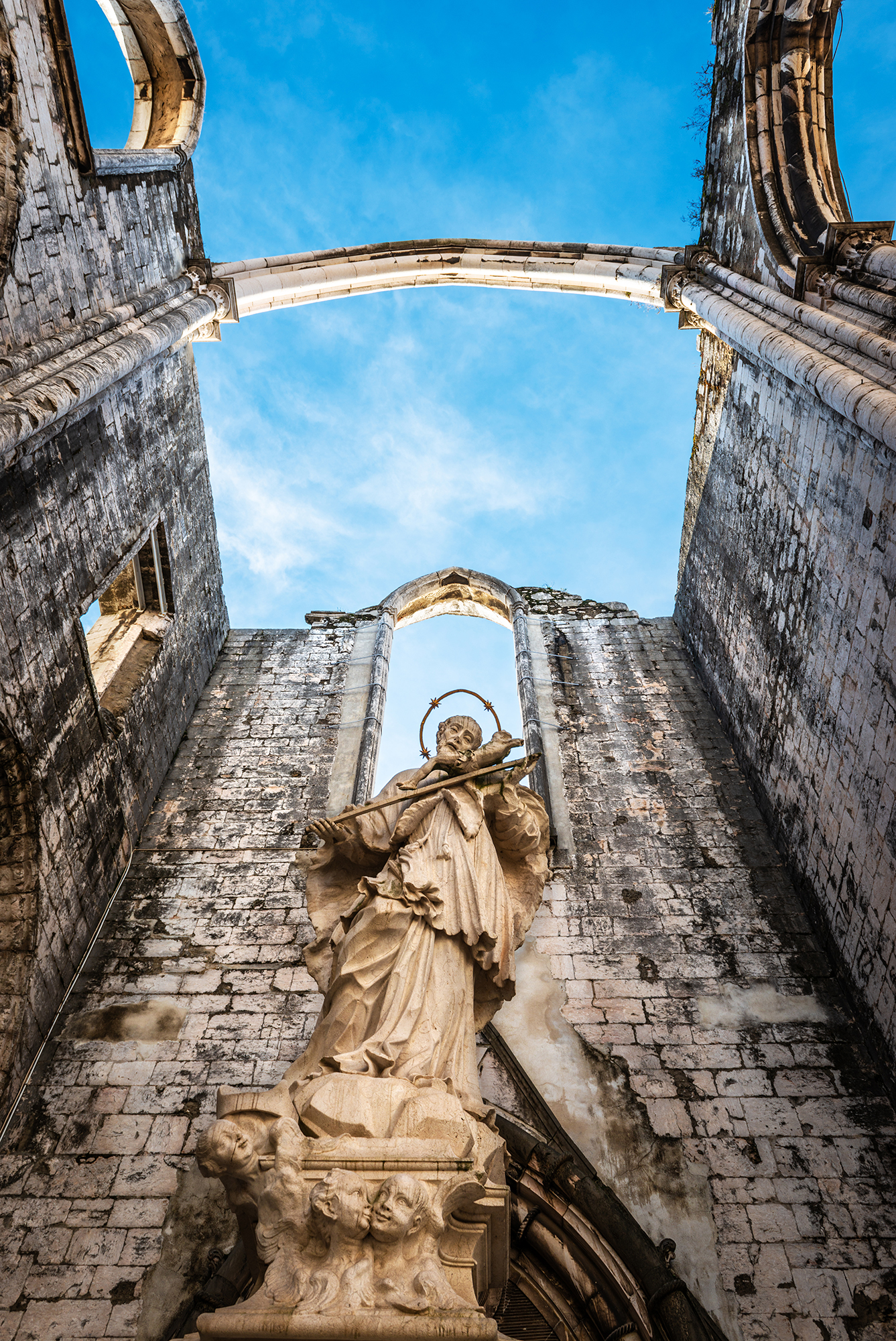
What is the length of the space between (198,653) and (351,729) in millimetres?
1981

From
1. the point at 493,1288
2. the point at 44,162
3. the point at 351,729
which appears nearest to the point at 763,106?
the point at 44,162

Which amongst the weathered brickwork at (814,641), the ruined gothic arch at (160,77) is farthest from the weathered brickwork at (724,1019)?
the ruined gothic arch at (160,77)

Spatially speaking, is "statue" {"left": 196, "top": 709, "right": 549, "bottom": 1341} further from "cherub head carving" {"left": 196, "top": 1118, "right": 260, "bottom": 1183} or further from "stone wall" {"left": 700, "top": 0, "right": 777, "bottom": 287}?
"stone wall" {"left": 700, "top": 0, "right": 777, "bottom": 287}

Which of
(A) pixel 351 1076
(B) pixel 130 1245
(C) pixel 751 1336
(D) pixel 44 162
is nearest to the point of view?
(A) pixel 351 1076

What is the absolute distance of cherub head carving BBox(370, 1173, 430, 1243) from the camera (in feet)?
9.16

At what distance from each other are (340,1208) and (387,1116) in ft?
1.25

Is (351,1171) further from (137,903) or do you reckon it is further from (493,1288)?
(137,903)

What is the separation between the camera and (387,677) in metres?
10.0

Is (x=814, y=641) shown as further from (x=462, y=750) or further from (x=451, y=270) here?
(x=451, y=270)

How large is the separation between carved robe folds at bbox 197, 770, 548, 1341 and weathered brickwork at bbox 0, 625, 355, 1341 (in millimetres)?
2031

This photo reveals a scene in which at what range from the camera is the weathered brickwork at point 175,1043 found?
191 inches

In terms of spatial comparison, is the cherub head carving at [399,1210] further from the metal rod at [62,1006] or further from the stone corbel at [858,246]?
the stone corbel at [858,246]

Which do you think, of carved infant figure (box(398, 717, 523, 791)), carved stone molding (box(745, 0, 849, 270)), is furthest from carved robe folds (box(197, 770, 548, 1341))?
carved stone molding (box(745, 0, 849, 270))

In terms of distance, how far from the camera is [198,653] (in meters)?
9.68
